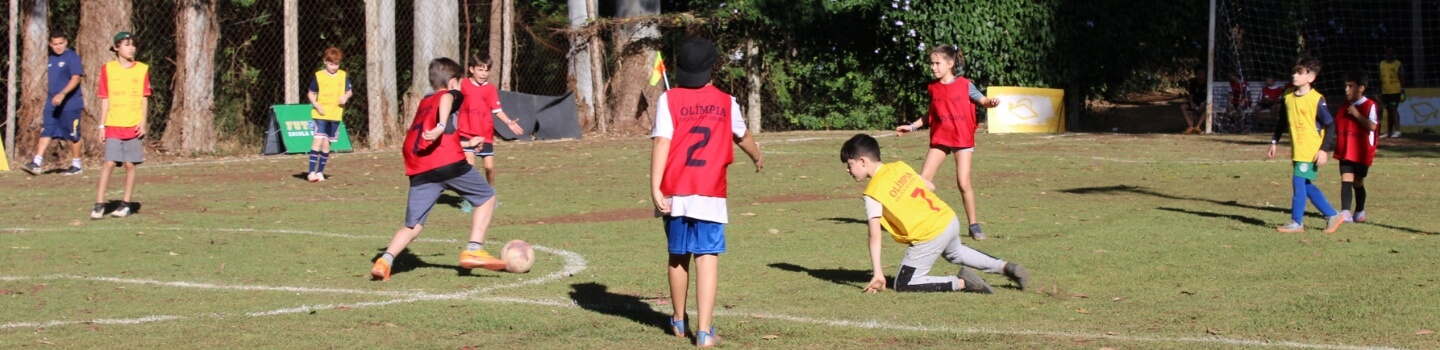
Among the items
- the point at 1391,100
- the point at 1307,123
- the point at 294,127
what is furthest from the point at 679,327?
the point at 1391,100

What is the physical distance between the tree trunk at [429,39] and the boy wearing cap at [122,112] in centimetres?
1120

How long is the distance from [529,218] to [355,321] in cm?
603

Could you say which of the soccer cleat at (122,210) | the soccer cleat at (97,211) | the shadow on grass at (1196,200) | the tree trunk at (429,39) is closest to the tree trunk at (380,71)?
the tree trunk at (429,39)

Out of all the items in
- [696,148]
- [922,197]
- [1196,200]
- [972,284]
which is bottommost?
[972,284]

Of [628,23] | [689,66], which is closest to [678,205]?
[689,66]

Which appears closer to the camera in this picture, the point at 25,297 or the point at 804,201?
the point at 25,297

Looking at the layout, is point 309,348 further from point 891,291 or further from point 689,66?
point 891,291

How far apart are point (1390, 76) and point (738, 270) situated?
19.6 m

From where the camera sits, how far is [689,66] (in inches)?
262

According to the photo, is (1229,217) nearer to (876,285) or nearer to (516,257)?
(876,285)

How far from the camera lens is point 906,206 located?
327 inches

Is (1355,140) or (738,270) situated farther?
(1355,140)

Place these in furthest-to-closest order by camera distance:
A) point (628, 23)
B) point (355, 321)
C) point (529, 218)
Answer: point (628, 23) < point (529, 218) < point (355, 321)

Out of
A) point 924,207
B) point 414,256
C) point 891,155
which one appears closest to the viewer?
point 924,207
